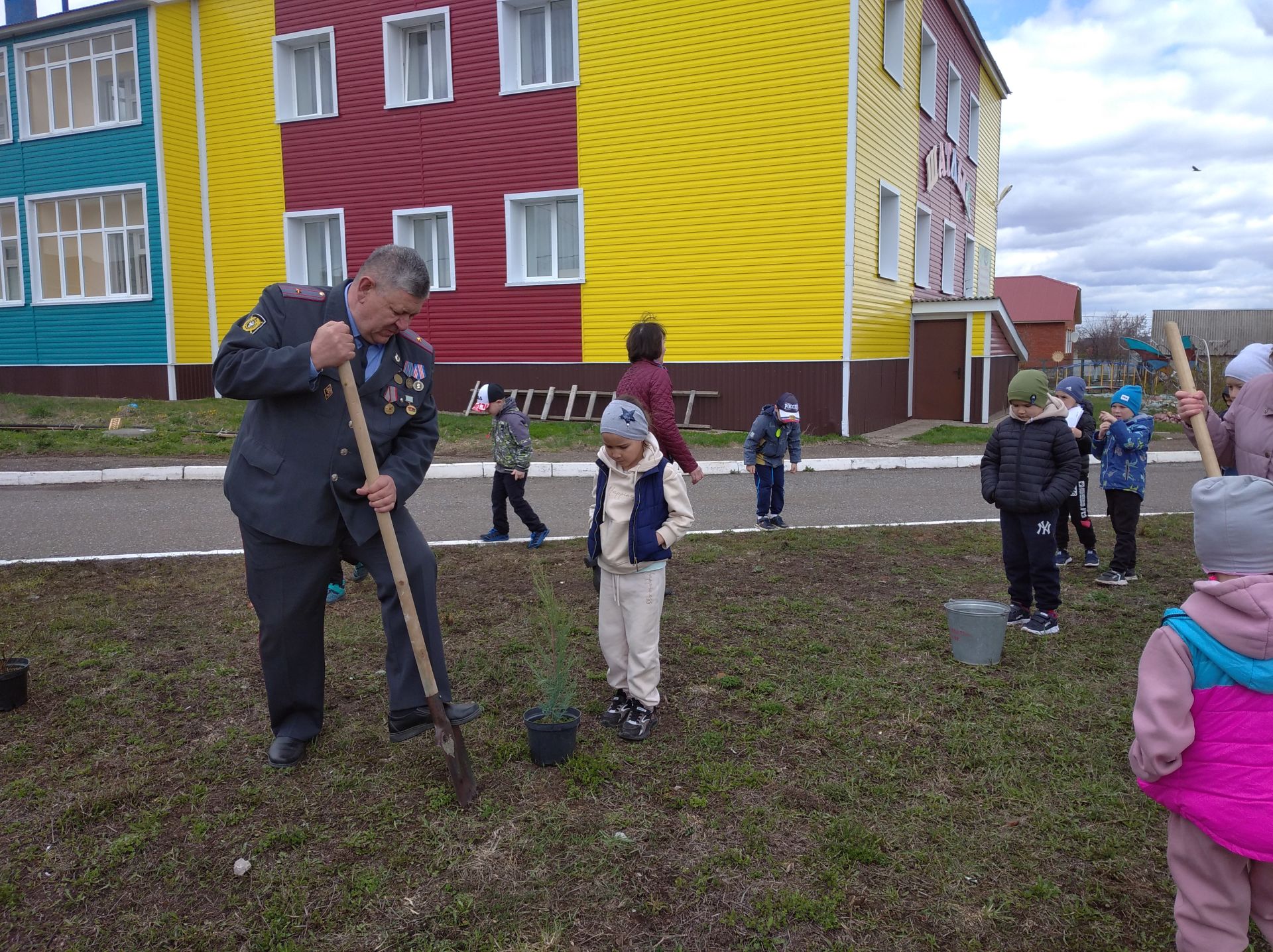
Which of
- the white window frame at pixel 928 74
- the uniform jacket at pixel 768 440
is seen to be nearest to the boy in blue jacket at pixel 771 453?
the uniform jacket at pixel 768 440

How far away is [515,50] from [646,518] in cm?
1590

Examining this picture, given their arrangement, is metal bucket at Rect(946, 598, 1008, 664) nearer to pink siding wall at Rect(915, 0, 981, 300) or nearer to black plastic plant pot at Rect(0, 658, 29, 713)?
black plastic plant pot at Rect(0, 658, 29, 713)

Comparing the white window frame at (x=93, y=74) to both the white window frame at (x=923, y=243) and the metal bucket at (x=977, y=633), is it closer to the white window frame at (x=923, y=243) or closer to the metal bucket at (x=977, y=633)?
the white window frame at (x=923, y=243)

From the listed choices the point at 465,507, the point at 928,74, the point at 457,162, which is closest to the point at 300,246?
the point at 457,162

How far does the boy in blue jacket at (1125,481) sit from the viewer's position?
6.71 metres

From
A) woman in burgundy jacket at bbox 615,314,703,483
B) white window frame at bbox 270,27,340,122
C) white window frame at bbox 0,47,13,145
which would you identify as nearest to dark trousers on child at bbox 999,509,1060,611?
woman in burgundy jacket at bbox 615,314,703,483

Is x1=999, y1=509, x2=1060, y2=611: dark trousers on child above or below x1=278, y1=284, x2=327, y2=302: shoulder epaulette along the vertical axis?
below

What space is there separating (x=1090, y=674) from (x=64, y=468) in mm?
12468

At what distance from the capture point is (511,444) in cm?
782

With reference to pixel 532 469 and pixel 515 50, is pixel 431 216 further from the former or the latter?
pixel 532 469

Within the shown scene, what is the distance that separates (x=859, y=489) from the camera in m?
11.3

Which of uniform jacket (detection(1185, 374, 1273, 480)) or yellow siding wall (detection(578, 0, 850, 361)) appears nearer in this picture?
uniform jacket (detection(1185, 374, 1273, 480))

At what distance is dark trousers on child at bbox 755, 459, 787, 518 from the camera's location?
8.70m

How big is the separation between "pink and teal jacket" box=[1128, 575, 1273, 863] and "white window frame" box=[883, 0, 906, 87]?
16935 mm
